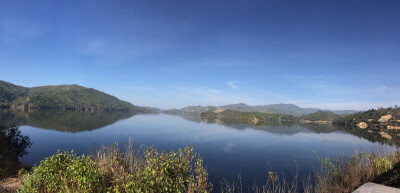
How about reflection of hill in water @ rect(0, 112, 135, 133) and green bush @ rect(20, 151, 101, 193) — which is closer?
green bush @ rect(20, 151, 101, 193)

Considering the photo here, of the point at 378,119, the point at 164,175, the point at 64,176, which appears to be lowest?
the point at 378,119

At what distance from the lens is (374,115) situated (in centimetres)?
16912

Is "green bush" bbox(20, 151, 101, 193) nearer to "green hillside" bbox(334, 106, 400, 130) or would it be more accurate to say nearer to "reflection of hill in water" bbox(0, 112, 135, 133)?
"reflection of hill in water" bbox(0, 112, 135, 133)

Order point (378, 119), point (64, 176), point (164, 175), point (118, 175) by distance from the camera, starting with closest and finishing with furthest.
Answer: point (164, 175) < point (64, 176) < point (118, 175) < point (378, 119)

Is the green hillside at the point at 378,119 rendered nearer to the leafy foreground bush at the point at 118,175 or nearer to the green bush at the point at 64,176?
the leafy foreground bush at the point at 118,175

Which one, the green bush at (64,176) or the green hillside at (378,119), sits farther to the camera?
the green hillside at (378,119)

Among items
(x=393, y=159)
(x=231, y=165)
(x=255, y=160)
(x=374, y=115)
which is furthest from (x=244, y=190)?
(x=374, y=115)

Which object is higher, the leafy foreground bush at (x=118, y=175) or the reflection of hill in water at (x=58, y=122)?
the leafy foreground bush at (x=118, y=175)

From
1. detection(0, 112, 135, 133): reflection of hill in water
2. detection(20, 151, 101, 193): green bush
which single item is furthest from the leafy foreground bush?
detection(0, 112, 135, 133): reflection of hill in water

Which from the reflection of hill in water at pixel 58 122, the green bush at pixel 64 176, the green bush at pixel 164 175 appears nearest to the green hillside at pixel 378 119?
the reflection of hill in water at pixel 58 122

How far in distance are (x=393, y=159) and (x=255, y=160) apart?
73.4 feet

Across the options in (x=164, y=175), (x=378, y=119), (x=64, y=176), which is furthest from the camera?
(x=378, y=119)

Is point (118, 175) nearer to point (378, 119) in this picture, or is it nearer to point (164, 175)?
point (164, 175)

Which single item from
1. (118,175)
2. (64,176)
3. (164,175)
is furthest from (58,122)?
(164,175)
